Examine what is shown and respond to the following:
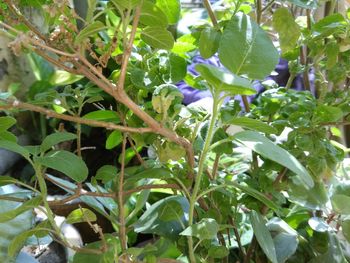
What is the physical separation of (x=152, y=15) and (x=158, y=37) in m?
0.02

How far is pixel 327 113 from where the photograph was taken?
552mm

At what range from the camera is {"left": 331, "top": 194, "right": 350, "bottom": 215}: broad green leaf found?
0.60 meters

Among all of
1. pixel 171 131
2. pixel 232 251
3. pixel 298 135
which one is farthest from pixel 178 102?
pixel 232 251

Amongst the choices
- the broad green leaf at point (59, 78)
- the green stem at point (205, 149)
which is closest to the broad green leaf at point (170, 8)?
the green stem at point (205, 149)

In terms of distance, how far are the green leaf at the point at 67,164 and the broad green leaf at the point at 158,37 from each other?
151 mm

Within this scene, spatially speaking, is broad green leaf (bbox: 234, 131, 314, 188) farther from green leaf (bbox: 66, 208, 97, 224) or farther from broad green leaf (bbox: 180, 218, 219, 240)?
green leaf (bbox: 66, 208, 97, 224)

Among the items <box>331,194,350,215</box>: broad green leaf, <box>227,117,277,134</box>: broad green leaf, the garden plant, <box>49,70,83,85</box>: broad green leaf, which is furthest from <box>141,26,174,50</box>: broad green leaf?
<box>49,70,83,85</box>: broad green leaf

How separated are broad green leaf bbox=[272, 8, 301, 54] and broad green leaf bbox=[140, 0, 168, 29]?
0.53 feet

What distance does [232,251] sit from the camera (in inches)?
28.2

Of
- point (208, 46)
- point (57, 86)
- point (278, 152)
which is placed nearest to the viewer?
point (278, 152)

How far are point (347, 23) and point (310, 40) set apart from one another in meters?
0.05

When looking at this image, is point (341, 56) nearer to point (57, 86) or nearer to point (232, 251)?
point (232, 251)

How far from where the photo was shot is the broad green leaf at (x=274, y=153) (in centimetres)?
37

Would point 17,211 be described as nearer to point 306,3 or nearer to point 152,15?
point 152,15
